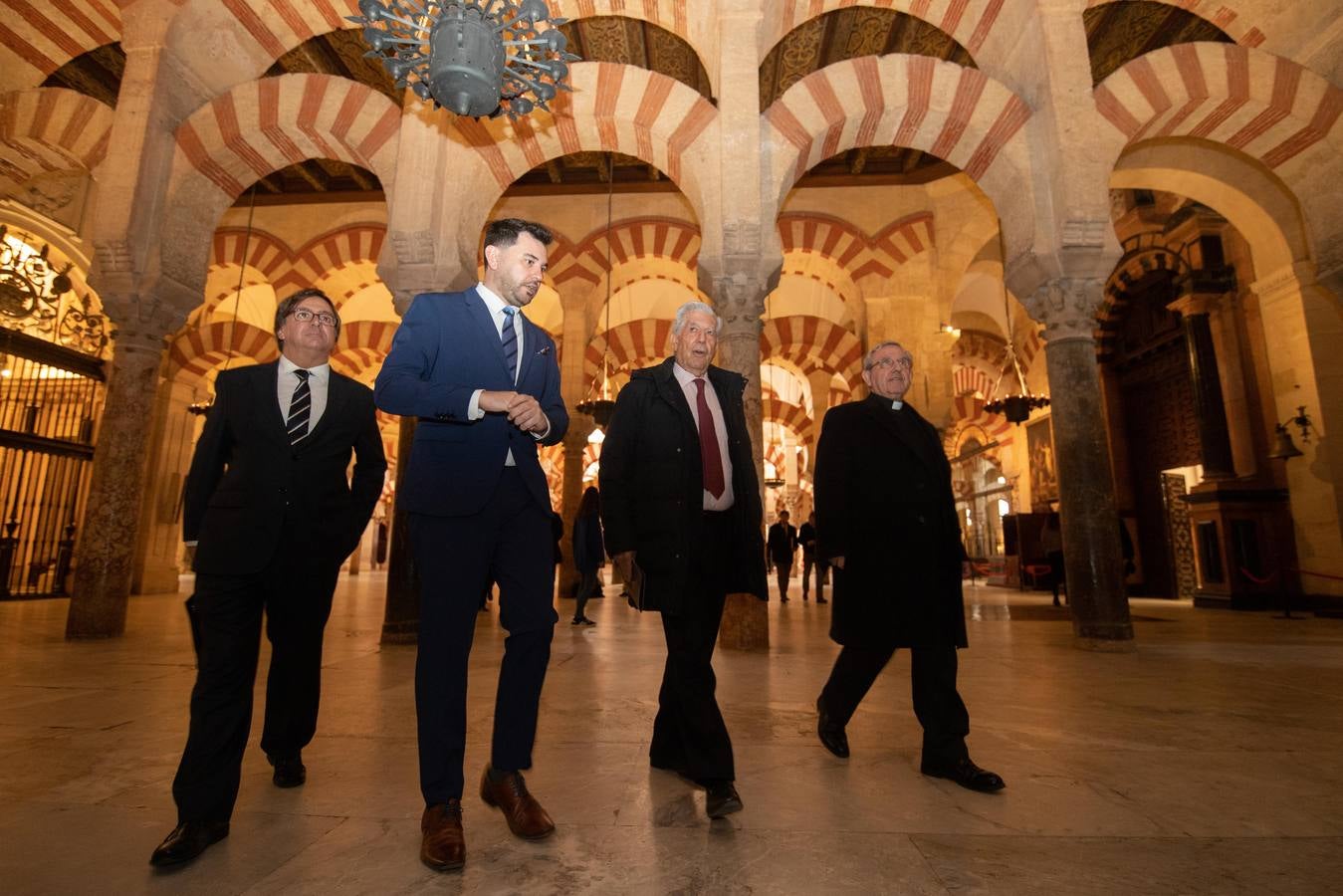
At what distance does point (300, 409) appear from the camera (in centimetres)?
175

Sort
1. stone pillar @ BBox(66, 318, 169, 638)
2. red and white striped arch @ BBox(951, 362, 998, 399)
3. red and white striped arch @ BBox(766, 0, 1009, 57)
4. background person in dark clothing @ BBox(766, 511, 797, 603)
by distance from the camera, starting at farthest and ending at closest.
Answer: red and white striped arch @ BBox(951, 362, 998, 399) → background person in dark clothing @ BBox(766, 511, 797, 603) → red and white striped arch @ BBox(766, 0, 1009, 57) → stone pillar @ BBox(66, 318, 169, 638)

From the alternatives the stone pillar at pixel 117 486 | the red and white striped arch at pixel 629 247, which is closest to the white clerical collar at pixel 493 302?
the stone pillar at pixel 117 486

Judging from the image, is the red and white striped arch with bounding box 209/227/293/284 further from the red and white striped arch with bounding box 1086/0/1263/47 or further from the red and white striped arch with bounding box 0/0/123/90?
the red and white striped arch with bounding box 1086/0/1263/47

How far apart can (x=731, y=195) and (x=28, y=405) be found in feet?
31.2

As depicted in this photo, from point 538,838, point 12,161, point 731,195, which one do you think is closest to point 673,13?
point 731,195

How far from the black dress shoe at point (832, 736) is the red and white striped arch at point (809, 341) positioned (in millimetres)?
9573

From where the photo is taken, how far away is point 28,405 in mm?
8594

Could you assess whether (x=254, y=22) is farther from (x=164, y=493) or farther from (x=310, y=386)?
(x=164, y=493)

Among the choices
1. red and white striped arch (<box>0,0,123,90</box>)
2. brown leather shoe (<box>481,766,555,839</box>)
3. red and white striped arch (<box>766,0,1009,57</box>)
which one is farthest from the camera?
red and white striped arch (<box>0,0,123,90</box>)

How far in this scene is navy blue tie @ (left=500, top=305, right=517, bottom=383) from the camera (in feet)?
5.40

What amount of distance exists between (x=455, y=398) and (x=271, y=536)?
596mm

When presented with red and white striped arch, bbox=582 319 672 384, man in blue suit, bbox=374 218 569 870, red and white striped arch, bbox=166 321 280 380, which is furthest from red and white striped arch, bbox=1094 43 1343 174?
red and white striped arch, bbox=166 321 280 380

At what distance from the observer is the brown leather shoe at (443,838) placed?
4.15 feet

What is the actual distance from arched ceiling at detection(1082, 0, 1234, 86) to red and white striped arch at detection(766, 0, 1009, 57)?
199 centimetres
